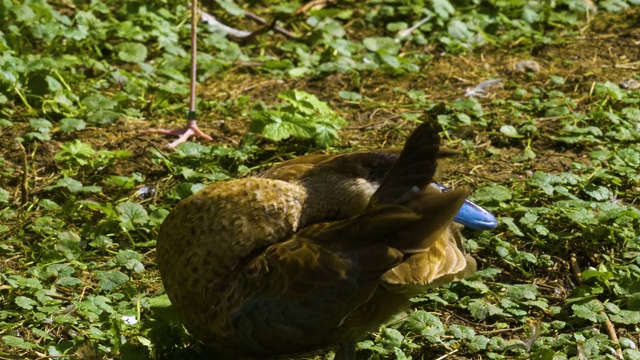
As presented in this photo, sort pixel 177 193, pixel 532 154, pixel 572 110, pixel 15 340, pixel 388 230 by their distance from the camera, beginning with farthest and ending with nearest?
pixel 572 110 < pixel 532 154 < pixel 177 193 < pixel 15 340 < pixel 388 230

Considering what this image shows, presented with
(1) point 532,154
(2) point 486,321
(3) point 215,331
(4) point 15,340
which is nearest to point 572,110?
(1) point 532,154

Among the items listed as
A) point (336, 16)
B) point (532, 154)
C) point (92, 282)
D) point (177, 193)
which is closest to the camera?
point (92, 282)

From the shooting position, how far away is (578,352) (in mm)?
3953

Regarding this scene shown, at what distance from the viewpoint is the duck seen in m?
3.53

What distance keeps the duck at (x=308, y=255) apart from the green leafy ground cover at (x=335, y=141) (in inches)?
14.1

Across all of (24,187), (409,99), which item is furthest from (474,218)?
(24,187)

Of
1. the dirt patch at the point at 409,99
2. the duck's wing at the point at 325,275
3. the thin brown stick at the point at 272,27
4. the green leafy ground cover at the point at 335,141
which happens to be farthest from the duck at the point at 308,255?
the thin brown stick at the point at 272,27

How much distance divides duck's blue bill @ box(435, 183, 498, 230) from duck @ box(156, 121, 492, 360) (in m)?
0.42

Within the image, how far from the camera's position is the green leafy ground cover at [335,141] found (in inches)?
164

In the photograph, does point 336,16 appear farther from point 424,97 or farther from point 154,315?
point 154,315

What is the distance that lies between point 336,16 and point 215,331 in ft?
13.9

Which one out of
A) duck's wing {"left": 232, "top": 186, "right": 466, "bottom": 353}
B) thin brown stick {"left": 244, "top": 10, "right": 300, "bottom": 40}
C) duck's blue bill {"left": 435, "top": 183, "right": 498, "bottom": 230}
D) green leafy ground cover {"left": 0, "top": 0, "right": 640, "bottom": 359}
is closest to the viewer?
duck's wing {"left": 232, "top": 186, "right": 466, "bottom": 353}

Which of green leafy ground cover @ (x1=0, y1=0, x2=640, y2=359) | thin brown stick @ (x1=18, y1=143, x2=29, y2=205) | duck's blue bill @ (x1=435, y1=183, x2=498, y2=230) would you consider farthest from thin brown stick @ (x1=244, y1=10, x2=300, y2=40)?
duck's blue bill @ (x1=435, y1=183, x2=498, y2=230)

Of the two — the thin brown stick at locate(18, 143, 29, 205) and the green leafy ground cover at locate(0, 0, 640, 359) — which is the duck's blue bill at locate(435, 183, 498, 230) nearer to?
the green leafy ground cover at locate(0, 0, 640, 359)
